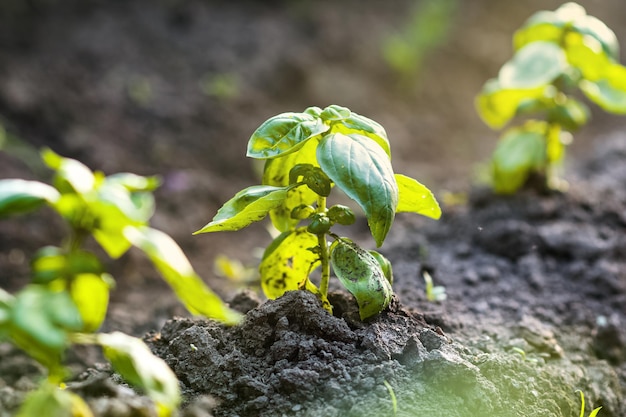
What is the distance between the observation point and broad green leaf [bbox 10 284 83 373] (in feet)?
2.90

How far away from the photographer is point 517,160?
2631mm

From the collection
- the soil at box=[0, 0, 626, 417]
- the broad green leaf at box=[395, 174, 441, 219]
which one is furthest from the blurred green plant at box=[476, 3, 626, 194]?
the broad green leaf at box=[395, 174, 441, 219]

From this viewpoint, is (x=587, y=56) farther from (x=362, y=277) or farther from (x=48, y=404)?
(x=48, y=404)

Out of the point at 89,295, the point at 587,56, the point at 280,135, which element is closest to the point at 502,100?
the point at 587,56

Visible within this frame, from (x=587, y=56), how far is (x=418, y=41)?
6.15 feet

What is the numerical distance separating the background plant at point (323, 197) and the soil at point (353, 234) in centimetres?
11

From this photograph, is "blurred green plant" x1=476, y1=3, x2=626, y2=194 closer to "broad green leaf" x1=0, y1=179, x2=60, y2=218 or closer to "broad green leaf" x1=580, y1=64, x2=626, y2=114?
"broad green leaf" x1=580, y1=64, x2=626, y2=114

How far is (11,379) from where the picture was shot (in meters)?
1.85

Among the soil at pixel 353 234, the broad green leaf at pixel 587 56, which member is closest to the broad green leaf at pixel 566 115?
the broad green leaf at pixel 587 56

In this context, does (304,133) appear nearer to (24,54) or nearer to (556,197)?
(556,197)

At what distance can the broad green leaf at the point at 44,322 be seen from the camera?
34.8 inches

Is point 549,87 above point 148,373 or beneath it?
above

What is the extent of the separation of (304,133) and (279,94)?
2675 millimetres

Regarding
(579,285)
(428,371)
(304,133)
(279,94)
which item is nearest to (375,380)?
(428,371)
